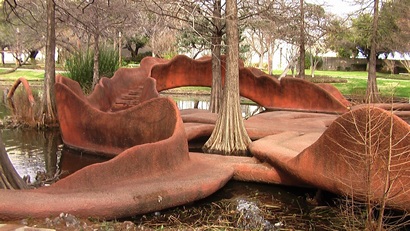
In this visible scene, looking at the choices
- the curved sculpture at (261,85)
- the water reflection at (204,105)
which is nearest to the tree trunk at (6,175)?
the curved sculpture at (261,85)

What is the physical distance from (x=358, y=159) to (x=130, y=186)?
3.17 metres

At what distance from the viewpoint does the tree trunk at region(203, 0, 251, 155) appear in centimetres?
1038

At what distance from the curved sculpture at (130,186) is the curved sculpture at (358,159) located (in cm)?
152

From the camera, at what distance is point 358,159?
6418 millimetres

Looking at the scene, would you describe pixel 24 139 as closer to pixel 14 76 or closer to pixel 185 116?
pixel 185 116

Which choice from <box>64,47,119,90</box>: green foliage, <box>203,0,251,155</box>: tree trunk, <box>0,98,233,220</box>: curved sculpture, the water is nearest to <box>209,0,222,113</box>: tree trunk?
<box>203,0,251,155</box>: tree trunk

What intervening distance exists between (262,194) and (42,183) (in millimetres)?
3718

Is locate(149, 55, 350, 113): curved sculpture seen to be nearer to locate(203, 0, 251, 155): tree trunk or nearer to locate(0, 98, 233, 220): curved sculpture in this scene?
locate(203, 0, 251, 155): tree trunk

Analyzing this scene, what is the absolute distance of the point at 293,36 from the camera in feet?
81.9

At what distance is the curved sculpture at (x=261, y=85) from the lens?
61.0 ft

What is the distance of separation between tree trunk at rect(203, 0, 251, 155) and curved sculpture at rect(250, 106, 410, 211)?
203 cm

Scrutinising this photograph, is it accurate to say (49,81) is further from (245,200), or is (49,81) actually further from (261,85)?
(245,200)

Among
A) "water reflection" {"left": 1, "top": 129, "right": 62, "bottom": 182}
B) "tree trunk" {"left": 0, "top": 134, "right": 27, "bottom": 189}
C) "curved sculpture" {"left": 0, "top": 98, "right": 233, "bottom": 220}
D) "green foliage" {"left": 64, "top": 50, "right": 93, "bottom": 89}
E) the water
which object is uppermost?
"green foliage" {"left": 64, "top": 50, "right": 93, "bottom": 89}

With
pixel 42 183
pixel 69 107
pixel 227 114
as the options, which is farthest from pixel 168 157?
pixel 69 107
